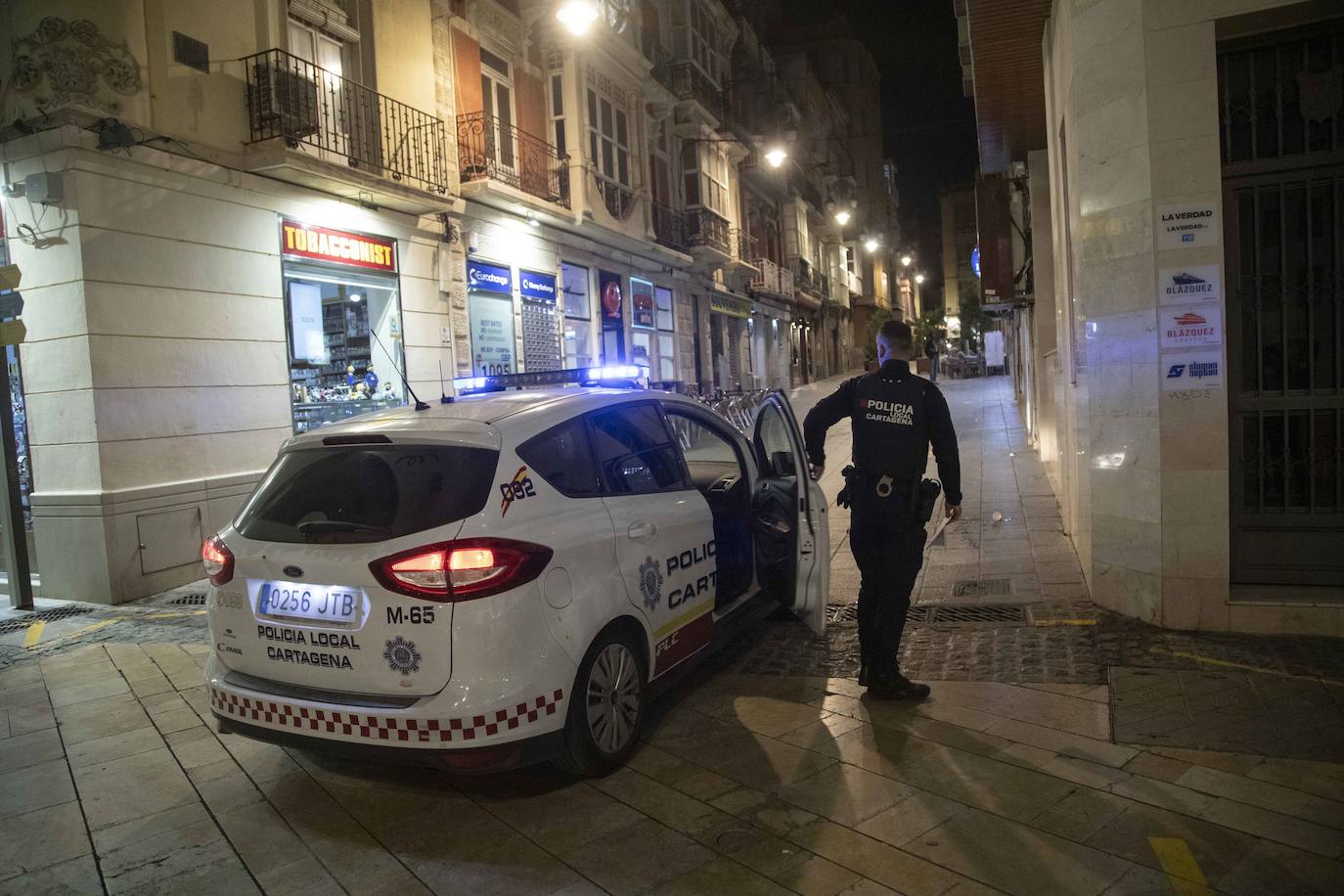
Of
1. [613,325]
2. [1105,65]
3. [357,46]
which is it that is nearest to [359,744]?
[1105,65]

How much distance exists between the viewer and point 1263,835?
3.12 m

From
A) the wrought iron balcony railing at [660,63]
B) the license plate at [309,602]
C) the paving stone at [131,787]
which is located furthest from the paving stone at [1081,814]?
the wrought iron balcony railing at [660,63]

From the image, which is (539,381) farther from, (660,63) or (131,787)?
(660,63)

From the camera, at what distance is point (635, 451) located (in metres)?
4.48

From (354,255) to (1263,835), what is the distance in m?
11.1

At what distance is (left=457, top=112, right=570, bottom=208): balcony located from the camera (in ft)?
45.5

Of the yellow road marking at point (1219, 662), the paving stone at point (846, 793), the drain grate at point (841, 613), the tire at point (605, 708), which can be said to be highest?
the tire at point (605, 708)

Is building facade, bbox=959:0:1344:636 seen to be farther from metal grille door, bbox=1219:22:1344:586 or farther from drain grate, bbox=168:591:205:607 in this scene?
drain grate, bbox=168:591:205:607

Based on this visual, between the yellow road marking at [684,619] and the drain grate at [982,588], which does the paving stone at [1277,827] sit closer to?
the yellow road marking at [684,619]

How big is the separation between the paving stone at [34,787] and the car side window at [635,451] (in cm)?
276

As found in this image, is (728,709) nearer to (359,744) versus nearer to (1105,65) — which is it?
(359,744)

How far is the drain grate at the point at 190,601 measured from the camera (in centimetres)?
779

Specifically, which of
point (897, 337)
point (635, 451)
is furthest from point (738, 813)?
point (897, 337)

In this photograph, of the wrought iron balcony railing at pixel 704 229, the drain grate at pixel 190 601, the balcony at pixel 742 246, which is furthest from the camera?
the balcony at pixel 742 246
